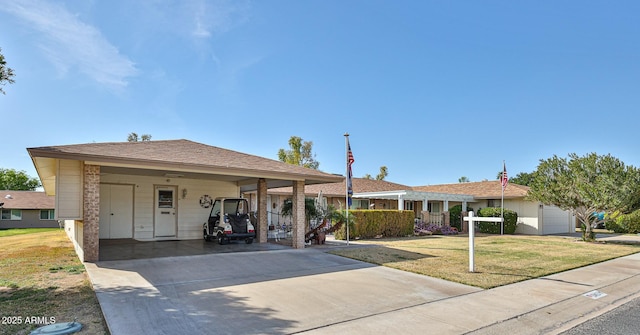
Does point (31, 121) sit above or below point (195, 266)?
above

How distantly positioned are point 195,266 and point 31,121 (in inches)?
490

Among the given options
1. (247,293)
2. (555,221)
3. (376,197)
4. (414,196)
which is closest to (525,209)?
(555,221)

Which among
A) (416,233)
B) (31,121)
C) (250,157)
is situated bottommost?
(416,233)

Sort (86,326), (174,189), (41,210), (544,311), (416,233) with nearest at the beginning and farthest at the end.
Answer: (86,326), (544,311), (174,189), (416,233), (41,210)

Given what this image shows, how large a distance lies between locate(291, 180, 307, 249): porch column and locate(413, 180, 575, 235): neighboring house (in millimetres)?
17355

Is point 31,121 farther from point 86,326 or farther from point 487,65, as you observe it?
point 487,65

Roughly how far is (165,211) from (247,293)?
9581 millimetres

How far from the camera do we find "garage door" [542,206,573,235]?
25.4m

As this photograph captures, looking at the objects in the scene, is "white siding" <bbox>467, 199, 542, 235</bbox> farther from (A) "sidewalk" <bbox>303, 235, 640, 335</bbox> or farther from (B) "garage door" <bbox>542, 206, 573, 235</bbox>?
(A) "sidewalk" <bbox>303, 235, 640, 335</bbox>

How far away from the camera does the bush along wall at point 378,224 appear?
18.3 metres

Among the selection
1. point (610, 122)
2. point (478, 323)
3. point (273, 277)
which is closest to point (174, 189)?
point (273, 277)

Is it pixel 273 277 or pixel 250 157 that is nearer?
pixel 273 277

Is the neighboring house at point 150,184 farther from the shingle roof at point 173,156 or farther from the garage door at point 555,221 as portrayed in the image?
the garage door at point 555,221

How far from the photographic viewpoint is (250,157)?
14.1 metres
